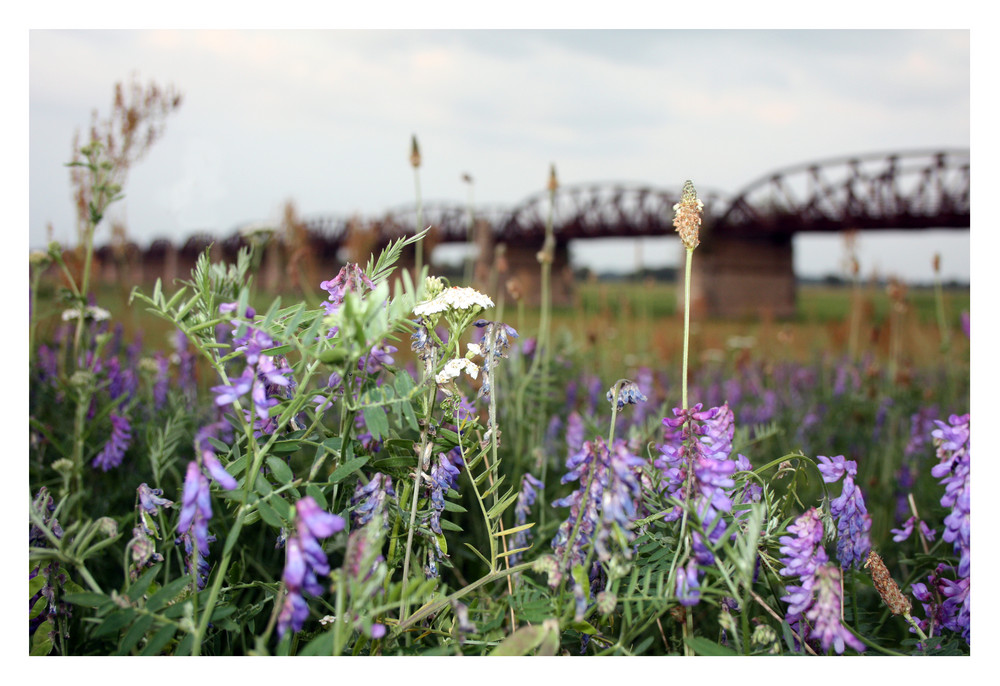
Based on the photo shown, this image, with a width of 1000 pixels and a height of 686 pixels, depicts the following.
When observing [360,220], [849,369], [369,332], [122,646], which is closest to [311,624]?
[122,646]

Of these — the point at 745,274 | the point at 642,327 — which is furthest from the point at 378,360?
the point at 745,274

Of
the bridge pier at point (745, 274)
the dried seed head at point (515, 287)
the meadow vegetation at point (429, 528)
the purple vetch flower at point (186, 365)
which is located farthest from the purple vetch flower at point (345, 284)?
the bridge pier at point (745, 274)

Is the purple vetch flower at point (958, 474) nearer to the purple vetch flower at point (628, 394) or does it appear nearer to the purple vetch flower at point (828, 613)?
the purple vetch flower at point (828, 613)

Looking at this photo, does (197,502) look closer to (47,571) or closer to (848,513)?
(47,571)

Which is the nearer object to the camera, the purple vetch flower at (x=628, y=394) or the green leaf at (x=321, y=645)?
the green leaf at (x=321, y=645)
